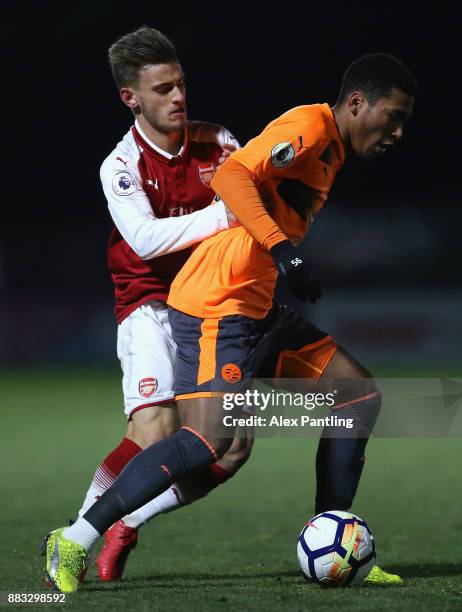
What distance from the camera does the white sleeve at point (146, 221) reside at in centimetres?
456

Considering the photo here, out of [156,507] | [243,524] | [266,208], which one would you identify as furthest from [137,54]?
[243,524]

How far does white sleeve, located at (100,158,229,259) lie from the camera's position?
456cm

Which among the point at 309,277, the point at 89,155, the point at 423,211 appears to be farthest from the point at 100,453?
the point at 89,155

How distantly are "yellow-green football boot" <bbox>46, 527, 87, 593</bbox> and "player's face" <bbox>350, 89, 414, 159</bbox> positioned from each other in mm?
1828

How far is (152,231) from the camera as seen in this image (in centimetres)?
461

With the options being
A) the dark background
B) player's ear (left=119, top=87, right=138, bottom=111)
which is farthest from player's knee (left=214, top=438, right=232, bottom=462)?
the dark background

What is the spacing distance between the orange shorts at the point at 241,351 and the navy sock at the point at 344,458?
0.74 feet

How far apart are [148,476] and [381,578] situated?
3.30 feet

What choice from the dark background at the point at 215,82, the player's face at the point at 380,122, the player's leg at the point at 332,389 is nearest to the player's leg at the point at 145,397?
the player's leg at the point at 332,389

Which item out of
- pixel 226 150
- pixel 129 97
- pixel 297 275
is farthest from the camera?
pixel 226 150

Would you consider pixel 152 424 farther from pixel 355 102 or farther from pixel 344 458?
pixel 355 102

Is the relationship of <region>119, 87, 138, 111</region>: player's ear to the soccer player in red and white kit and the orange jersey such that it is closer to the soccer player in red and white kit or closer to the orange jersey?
the soccer player in red and white kit

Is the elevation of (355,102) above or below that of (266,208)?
above

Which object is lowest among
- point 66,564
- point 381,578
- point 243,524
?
point 243,524
